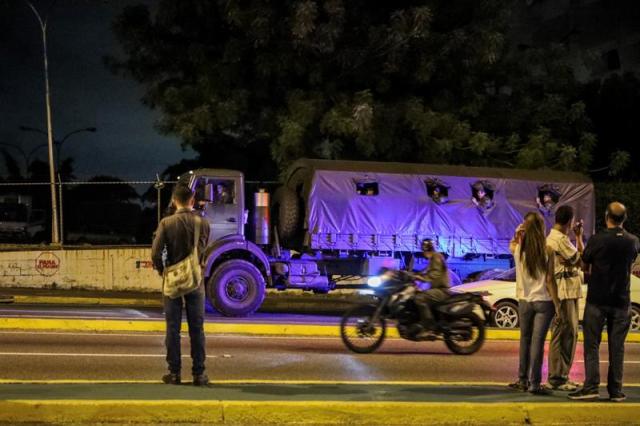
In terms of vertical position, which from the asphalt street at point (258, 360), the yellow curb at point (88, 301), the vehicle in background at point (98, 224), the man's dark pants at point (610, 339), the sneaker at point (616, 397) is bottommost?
the yellow curb at point (88, 301)

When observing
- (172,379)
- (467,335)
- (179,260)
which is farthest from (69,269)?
(179,260)

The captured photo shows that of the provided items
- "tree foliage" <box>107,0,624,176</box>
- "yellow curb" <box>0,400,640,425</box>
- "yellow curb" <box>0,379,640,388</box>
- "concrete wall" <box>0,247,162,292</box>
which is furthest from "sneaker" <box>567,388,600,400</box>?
"concrete wall" <box>0,247,162,292</box>

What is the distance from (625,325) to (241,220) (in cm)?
970

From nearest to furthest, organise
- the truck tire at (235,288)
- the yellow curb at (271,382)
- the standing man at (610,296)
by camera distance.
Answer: the standing man at (610,296), the yellow curb at (271,382), the truck tire at (235,288)

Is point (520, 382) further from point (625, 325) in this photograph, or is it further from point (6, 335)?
point (6, 335)

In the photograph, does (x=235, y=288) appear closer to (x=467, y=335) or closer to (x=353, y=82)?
(x=467, y=335)

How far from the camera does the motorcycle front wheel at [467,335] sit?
10781 millimetres

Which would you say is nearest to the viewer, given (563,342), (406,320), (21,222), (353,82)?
(563,342)

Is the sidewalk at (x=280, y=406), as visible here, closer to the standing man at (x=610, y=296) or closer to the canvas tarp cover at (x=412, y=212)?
the standing man at (x=610, y=296)

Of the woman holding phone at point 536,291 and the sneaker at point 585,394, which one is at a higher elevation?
the woman holding phone at point 536,291

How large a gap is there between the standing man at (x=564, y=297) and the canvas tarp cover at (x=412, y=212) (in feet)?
29.0

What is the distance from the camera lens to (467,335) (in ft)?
35.4

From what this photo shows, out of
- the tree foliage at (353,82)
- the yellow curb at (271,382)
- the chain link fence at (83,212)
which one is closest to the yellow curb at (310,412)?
the yellow curb at (271,382)

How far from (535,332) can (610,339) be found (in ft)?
2.12
